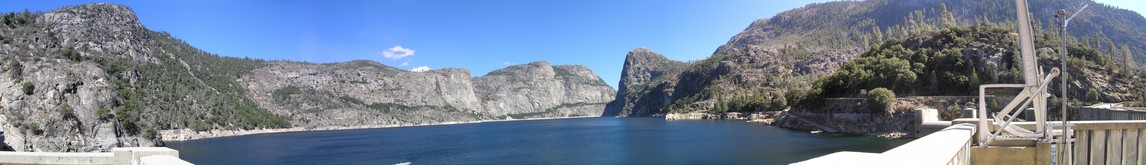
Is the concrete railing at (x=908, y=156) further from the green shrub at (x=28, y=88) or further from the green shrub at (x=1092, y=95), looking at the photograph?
the green shrub at (x=1092, y=95)

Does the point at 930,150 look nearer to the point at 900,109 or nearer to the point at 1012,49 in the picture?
the point at 900,109

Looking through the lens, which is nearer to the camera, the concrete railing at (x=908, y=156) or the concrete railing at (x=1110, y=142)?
the concrete railing at (x=908, y=156)

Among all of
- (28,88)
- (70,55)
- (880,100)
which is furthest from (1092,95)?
(70,55)

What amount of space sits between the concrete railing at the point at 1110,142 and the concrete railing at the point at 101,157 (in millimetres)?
18992

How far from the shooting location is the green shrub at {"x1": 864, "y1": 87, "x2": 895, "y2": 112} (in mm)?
89562

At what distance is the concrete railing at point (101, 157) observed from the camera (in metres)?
11.8

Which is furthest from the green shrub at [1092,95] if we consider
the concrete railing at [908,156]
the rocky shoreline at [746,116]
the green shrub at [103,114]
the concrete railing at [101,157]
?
the green shrub at [103,114]

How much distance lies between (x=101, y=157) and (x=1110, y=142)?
2131 centimetres

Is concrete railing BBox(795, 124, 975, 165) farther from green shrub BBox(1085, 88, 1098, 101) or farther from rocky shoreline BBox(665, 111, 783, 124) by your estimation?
rocky shoreline BBox(665, 111, 783, 124)

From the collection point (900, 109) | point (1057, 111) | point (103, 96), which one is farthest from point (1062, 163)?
point (103, 96)

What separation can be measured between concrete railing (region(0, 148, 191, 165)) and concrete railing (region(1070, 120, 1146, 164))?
19.0m

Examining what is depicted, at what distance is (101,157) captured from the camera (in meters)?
12.2

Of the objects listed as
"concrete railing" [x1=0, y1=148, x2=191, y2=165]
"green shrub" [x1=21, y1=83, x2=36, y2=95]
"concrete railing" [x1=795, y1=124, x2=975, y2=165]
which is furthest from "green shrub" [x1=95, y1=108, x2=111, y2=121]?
"concrete railing" [x1=795, y1=124, x2=975, y2=165]

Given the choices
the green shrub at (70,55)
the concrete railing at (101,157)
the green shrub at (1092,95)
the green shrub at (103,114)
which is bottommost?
the green shrub at (103,114)
